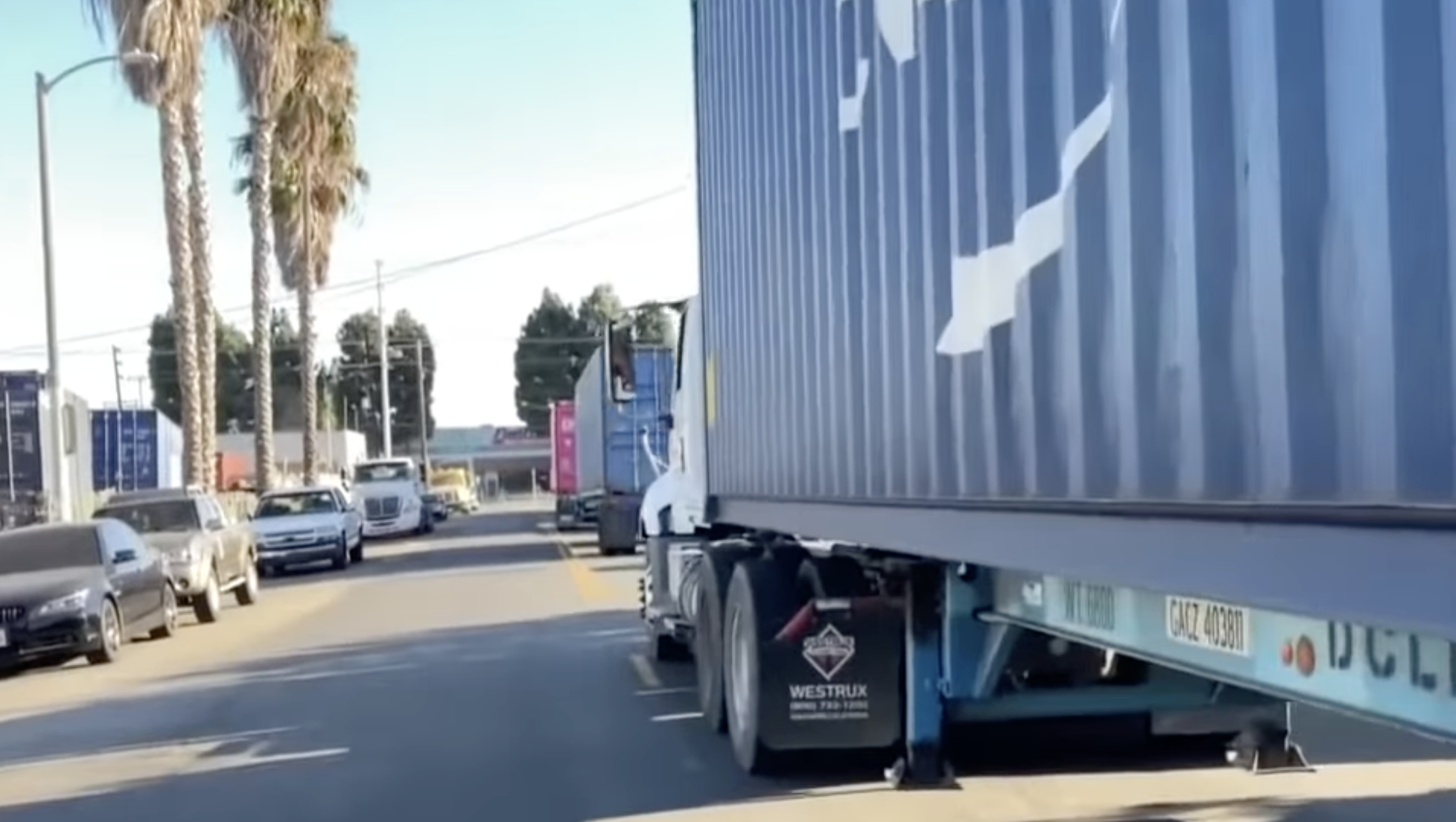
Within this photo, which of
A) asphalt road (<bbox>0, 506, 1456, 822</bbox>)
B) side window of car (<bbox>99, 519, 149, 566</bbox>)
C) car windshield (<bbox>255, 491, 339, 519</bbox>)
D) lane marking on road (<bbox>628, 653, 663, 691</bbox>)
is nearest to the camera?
asphalt road (<bbox>0, 506, 1456, 822</bbox>)

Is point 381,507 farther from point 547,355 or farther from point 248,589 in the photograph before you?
point 547,355

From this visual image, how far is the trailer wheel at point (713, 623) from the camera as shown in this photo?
11.9 meters

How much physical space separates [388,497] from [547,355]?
77697mm

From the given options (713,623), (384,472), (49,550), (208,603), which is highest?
(384,472)

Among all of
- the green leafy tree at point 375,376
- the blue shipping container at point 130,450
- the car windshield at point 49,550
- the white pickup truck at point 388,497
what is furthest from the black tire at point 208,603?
the green leafy tree at point 375,376

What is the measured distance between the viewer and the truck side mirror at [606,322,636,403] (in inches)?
629

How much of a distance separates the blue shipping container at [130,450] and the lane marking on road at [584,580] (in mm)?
18370

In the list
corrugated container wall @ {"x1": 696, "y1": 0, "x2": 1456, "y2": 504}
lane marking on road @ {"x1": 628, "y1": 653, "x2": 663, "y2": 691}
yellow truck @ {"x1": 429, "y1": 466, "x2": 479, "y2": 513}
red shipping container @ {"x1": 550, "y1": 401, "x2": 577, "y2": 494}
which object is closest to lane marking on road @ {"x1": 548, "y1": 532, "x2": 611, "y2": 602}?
lane marking on road @ {"x1": 628, "y1": 653, "x2": 663, "y2": 691}

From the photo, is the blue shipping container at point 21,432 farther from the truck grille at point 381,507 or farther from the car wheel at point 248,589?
the truck grille at point 381,507

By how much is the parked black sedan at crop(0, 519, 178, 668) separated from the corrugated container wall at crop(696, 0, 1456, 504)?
12267mm

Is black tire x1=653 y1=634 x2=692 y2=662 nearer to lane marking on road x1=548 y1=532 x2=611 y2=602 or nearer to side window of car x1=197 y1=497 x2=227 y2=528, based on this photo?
lane marking on road x1=548 y1=532 x2=611 y2=602

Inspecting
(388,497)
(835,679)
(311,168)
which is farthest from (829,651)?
(388,497)

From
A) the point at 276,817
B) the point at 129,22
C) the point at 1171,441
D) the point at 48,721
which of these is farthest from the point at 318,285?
the point at 1171,441

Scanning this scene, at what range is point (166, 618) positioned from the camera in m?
22.9
